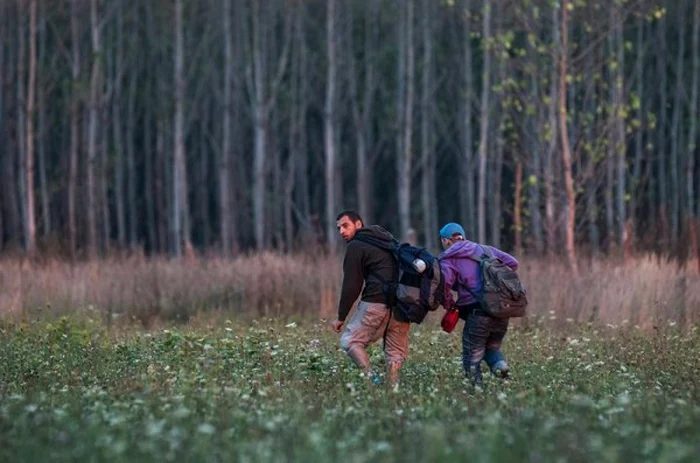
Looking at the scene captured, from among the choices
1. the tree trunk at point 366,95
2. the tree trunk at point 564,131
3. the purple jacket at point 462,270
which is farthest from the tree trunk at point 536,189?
the purple jacket at point 462,270

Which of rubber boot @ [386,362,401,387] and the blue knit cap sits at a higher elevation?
the blue knit cap

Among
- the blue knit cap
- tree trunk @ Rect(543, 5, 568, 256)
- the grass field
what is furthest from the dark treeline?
the blue knit cap

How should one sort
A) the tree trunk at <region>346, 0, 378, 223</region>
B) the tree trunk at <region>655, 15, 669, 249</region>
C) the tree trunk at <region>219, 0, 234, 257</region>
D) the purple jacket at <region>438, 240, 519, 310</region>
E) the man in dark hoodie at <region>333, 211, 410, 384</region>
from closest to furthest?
1. the purple jacket at <region>438, 240, 519, 310</region>
2. the man in dark hoodie at <region>333, 211, 410, 384</region>
3. the tree trunk at <region>219, 0, 234, 257</region>
4. the tree trunk at <region>655, 15, 669, 249</region>
5. the tree trunk at <region>346, 0, 378, 223</region>

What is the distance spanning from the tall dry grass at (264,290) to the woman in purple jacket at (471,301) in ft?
28.1

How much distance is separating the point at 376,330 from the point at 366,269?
679 millimetres

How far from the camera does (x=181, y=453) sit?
32.1 ft

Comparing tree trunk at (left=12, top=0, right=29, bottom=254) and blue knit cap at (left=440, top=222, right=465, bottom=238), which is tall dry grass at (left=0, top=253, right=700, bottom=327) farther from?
tree trunk at (left=12, top=0, right=29, bottom=254)

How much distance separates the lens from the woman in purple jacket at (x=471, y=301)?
52.7 feet

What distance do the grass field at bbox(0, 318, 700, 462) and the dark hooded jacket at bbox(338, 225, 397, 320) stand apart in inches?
35.4

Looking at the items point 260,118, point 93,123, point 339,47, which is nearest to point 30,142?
point 93,123

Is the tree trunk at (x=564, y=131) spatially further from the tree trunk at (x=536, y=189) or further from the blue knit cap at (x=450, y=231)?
the blue knit cap at (x=450, y=231)

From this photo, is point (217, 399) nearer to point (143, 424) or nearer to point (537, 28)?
point (143, 424)

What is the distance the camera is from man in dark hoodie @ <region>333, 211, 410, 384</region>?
1617 cm

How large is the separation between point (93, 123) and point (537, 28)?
55.5ft
